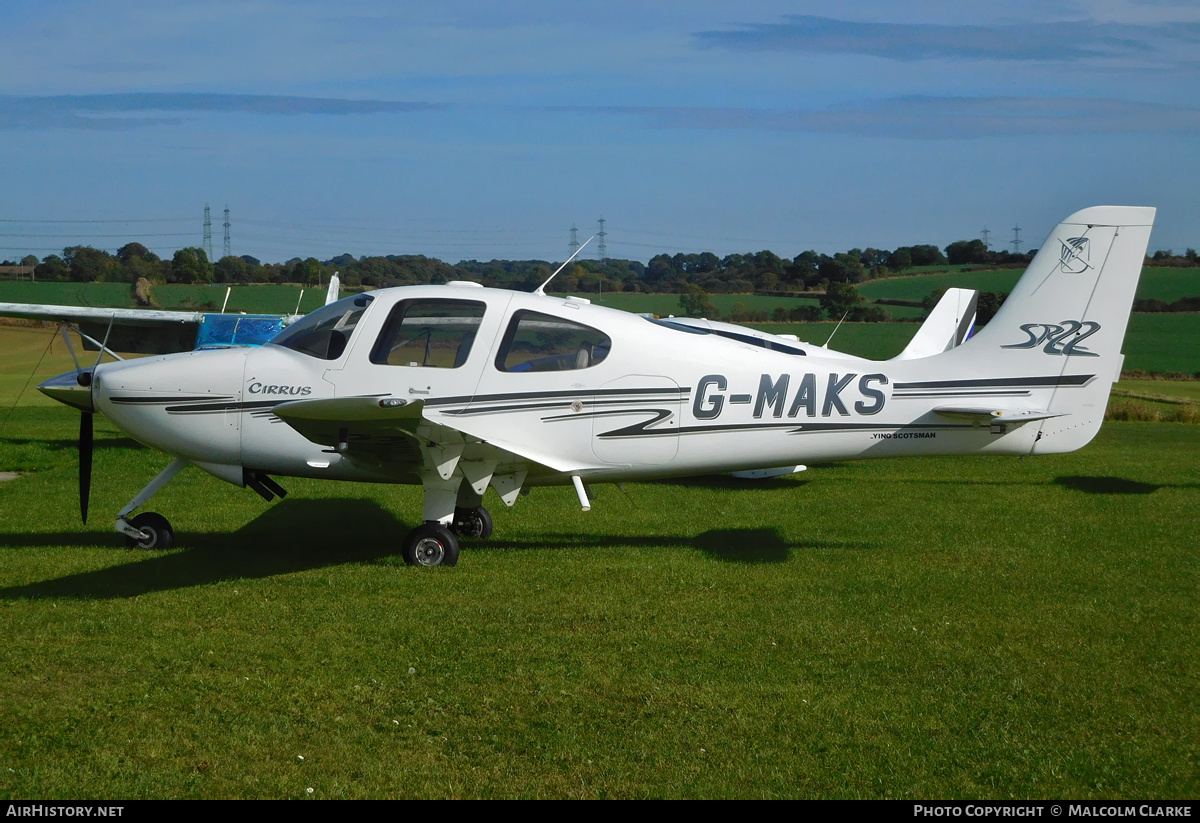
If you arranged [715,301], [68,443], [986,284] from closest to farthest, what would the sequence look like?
[68,443] < [986,284] < [715,301]

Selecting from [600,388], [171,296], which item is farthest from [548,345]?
[171,296]

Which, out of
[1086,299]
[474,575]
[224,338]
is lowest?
[474,575]

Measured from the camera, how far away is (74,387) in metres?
8.27

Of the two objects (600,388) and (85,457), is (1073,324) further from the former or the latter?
(85,457)

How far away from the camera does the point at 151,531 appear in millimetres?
8797

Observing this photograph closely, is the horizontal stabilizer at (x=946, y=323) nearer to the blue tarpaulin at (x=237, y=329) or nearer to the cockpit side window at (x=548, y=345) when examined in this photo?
the cockpit side window at (x=548, y=345)

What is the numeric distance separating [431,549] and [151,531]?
2455 millimetres

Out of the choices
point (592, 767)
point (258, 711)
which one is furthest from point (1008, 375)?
point (258, 711)

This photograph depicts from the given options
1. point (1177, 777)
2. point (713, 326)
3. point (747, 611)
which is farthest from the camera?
point (713, 326)

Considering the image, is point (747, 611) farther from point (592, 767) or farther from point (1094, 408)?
point (1094, 408)

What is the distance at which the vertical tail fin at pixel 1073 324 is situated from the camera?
819 centimetres

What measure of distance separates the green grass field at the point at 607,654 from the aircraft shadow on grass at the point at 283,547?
44mm

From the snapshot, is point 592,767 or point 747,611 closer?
point 592,767

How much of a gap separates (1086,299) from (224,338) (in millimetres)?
A: 12581
